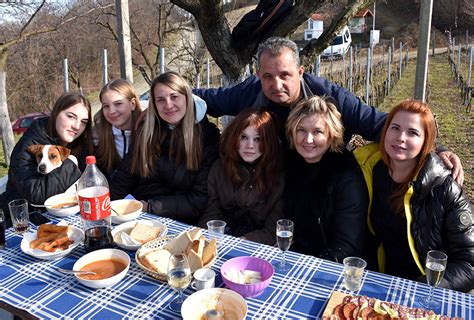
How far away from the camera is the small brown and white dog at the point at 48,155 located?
120 inches

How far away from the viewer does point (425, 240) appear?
239 centimetres

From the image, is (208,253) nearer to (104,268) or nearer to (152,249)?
(152,249)

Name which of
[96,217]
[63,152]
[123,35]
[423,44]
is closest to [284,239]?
[96,217]

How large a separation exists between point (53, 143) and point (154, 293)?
205 cm

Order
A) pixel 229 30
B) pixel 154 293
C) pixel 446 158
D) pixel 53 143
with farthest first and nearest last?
pixel 229 30
pixel 53 143
pixel 446 158
pixel 154 293

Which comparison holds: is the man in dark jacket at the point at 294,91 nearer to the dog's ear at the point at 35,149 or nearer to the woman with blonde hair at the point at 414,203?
the woman with blonde hair at the point at 414,203

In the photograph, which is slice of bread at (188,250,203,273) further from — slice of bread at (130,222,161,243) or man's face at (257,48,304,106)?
man's face at (257,48,304,106)

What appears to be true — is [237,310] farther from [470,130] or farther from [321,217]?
[470,130]

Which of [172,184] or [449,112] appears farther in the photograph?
[449,112]

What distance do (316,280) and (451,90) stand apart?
14032mm

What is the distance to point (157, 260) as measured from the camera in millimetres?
2043

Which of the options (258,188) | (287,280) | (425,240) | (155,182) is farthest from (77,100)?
(425,240)

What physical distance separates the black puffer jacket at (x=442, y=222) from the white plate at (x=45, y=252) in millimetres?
1964

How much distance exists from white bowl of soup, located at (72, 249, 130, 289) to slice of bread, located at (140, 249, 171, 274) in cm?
10
